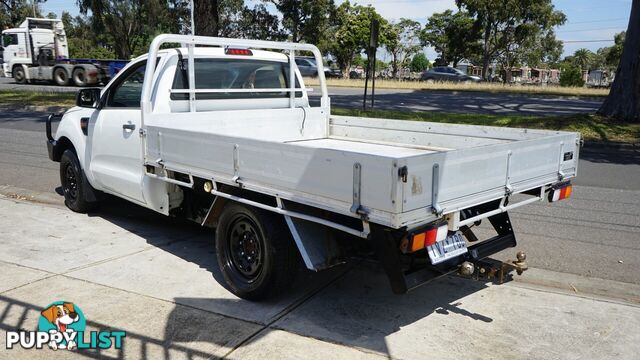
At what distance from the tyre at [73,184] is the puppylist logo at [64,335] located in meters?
2.83

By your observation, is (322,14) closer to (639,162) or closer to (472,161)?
(639,162)

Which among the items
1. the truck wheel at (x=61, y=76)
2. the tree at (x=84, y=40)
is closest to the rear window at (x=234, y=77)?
the truck wheel at (x=61, y=76)

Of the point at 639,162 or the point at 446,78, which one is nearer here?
the point at 639,162

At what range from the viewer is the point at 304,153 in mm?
3709

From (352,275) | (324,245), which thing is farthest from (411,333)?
(352,275)

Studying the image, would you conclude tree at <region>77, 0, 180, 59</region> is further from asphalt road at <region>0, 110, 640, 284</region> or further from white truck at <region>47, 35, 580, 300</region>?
white truck at <region>47, 35, 580, 300</region>

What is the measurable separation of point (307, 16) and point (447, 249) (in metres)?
45.2

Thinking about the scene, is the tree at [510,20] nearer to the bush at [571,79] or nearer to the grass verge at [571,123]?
the bush at [571,79]

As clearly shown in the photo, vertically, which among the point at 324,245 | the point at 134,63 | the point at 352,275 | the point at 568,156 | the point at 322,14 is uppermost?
the point at 322,14

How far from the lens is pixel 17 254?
5.55m

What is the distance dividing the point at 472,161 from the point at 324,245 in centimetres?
121

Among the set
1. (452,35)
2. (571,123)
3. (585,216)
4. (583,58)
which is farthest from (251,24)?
(583,58)

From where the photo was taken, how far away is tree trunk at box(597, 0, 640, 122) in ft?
44.8

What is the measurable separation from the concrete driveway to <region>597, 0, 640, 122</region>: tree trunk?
35.1ft
